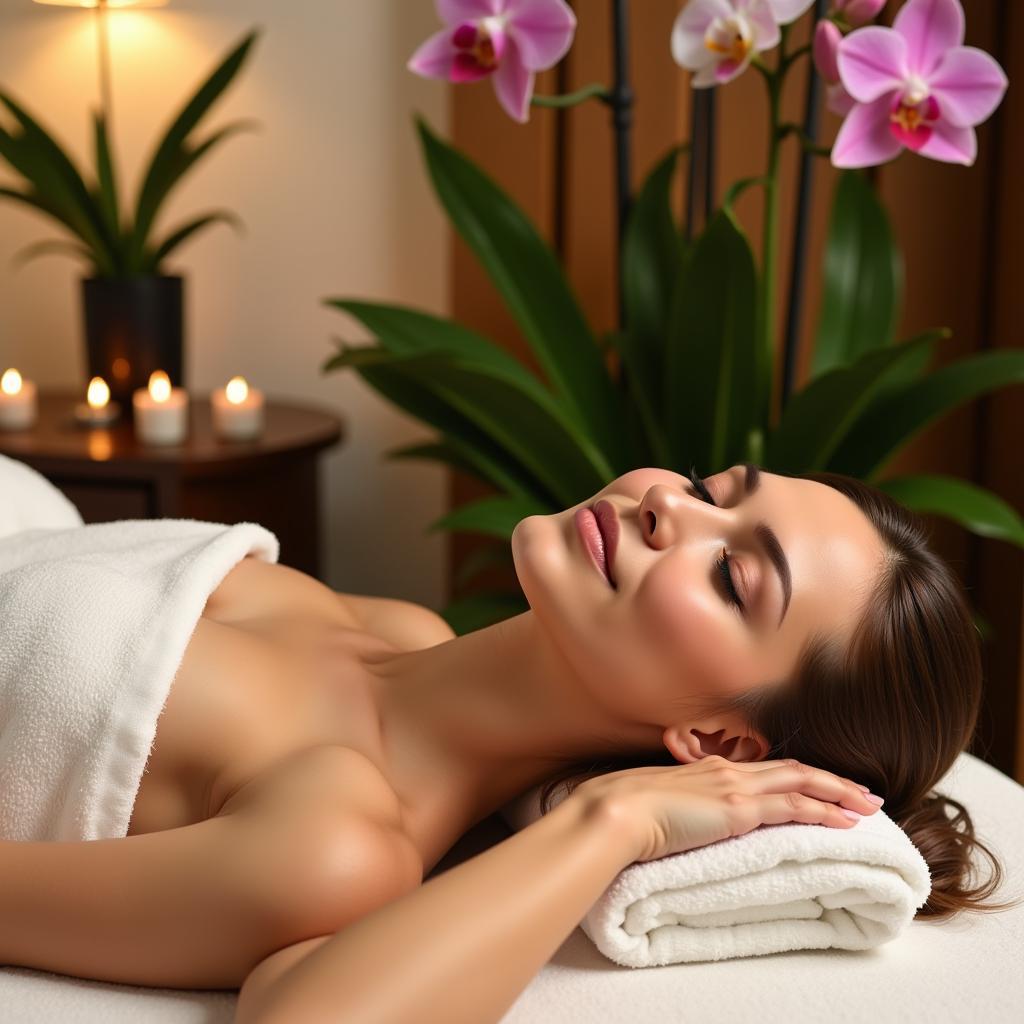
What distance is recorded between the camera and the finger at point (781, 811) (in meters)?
0.96

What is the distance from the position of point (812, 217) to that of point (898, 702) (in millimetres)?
1577

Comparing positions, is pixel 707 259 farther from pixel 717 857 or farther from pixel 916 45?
pixel 717 857

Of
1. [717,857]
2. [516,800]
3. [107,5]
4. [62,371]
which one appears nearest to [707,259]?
[516,800]

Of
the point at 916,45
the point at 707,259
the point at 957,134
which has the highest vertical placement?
the point at 916,45

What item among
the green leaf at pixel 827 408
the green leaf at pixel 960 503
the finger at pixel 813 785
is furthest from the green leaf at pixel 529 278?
the finger at pixel 813 785

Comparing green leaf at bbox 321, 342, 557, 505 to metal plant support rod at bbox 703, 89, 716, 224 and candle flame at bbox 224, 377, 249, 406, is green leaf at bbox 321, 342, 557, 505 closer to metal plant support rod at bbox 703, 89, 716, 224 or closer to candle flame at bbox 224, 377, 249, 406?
candle flame at bbox 224, 377, 249, 406

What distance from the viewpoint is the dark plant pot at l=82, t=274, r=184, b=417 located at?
7.40 ft

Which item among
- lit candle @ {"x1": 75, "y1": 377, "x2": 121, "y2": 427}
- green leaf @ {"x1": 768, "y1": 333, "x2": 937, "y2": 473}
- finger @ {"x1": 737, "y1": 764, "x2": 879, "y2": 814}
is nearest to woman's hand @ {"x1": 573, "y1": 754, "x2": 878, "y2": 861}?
finger @ {"x1": 737, "y1": 764, "x2": 879, "y2": 814}

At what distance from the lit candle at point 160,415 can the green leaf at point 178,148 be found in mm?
346

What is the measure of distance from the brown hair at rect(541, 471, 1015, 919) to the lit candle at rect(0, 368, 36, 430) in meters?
1.58

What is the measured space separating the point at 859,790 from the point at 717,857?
15 centimetres

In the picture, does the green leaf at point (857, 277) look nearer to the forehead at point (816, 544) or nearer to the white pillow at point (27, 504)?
the forehead at point (816, 544)

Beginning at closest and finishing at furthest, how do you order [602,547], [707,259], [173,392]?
1. [602,547]
2. [707,259]
3. [173,392]

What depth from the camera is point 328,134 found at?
8.43 ft
